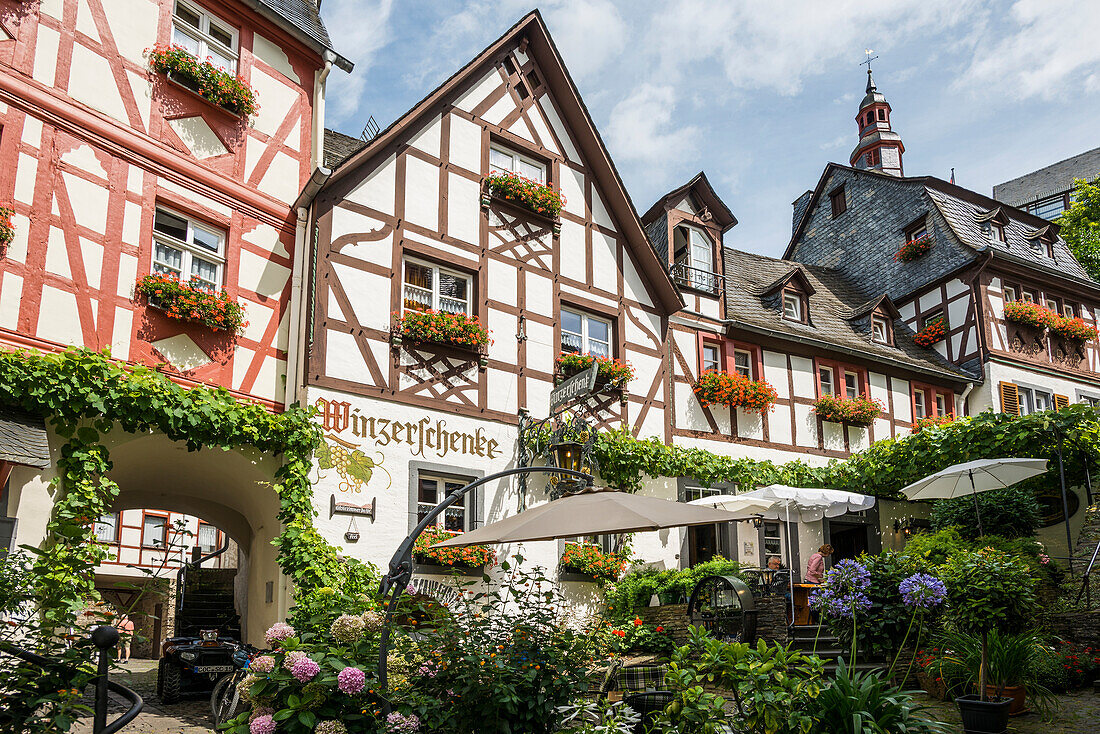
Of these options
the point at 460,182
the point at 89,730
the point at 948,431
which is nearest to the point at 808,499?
the point at 948,431

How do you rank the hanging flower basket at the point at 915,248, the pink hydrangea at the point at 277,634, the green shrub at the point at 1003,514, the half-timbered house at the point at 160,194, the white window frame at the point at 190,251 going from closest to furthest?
1. the pink hydrangea at the point at 277,634
2. the half-timbered house at the point at 160,194
3. the white window frame at the point at 190,251
4. the green shrub at the point at 1003,514
5. the hanging flower basket at the point at 915,248

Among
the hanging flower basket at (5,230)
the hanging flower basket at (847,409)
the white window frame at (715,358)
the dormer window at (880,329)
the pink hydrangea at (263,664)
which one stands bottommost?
the pink hydrangea at (263,664)

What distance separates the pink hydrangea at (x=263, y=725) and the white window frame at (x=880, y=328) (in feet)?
60.7

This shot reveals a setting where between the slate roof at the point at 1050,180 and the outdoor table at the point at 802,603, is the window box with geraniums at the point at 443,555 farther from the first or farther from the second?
the slate roof at the point at 1050,180

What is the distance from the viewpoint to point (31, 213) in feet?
32.5

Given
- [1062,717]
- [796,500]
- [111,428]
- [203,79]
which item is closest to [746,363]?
[796,500]

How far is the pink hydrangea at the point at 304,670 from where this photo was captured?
5547 millimetres

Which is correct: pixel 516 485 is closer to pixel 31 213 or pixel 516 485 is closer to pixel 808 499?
pixel 808 499

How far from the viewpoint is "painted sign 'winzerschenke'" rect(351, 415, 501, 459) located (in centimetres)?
1208

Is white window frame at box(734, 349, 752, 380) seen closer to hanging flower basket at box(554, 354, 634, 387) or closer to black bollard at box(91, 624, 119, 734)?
hanging flower basket at box(554, 354, 634, 387)

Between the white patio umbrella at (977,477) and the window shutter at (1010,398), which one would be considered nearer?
the white patio umbrella at (977,477)

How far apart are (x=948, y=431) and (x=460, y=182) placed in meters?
9.59

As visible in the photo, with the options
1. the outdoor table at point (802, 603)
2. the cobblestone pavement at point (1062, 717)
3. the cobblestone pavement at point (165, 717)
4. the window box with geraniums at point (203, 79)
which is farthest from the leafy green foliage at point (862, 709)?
the window box with geraniums at point (203, 79)

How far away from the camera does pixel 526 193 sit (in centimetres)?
1473
